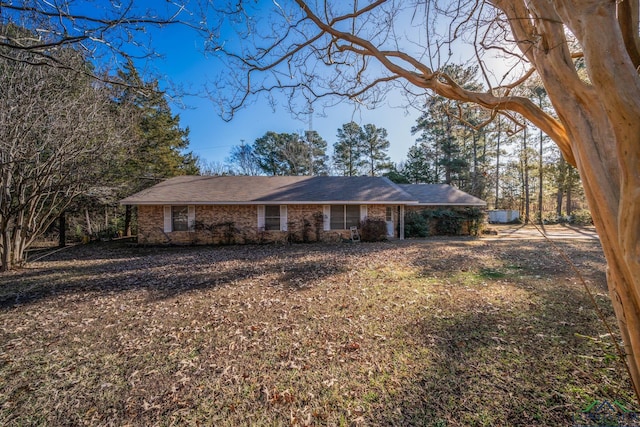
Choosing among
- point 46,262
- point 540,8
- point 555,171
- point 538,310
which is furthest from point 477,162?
point 46,262

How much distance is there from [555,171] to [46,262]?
124ft

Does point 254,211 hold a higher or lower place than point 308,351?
higher

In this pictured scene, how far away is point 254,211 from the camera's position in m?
15.0

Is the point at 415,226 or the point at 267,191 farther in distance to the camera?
the point at 415,226

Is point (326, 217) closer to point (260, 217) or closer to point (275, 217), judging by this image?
point (275, 217)

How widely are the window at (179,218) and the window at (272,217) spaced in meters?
4.32

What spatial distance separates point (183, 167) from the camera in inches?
920

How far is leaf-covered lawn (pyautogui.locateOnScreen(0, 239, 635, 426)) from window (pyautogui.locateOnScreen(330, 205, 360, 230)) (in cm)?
821

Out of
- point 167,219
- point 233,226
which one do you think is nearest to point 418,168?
point 233,226

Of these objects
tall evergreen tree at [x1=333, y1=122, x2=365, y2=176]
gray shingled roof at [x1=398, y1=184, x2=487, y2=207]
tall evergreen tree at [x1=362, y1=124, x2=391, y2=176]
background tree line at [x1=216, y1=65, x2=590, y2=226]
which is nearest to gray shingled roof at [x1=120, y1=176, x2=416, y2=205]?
gray shingled roof at [x1=398, y1=184, x2=487, y2=207]

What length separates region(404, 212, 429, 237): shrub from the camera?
666 inches

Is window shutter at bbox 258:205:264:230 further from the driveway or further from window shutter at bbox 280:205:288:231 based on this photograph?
the driveway

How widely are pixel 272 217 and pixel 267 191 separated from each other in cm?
173

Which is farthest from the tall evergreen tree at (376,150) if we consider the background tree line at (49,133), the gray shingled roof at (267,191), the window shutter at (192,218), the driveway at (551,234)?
the background tree line at (49,133)
